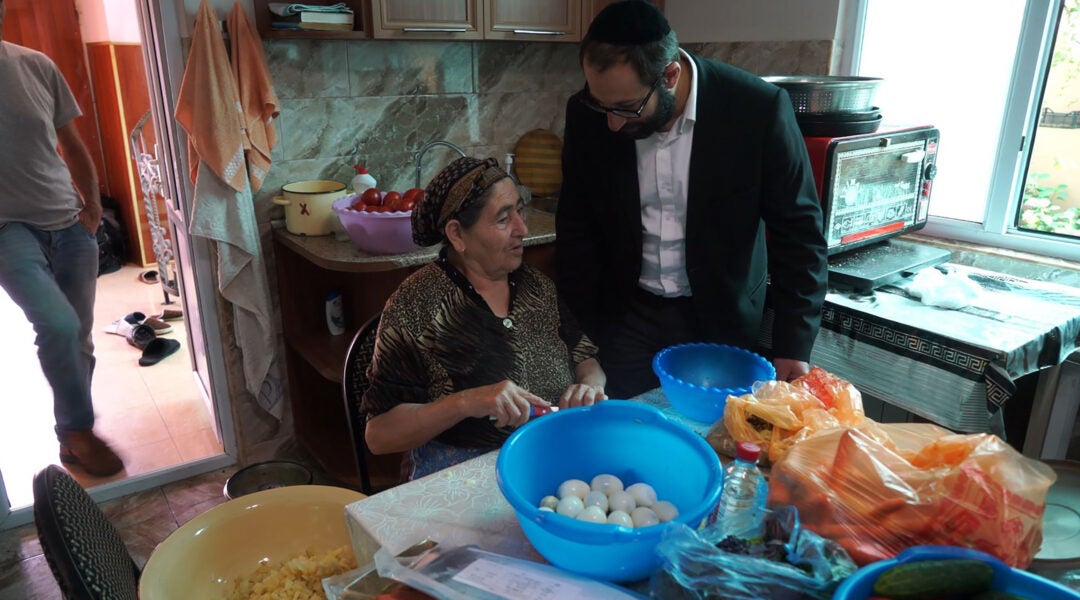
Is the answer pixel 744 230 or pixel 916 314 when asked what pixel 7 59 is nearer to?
pixel 744 230

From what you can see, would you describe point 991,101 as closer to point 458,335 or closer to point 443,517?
point 458,335

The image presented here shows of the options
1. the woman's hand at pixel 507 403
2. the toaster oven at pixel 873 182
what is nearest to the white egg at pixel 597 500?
the woman's hand at pixel 507 403

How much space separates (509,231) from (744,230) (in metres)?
0.59

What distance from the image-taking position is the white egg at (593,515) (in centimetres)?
89

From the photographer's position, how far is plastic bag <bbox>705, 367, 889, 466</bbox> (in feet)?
3.35

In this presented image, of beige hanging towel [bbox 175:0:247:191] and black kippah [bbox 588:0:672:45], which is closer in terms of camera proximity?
black kippah [bbox 588:0:672:45]

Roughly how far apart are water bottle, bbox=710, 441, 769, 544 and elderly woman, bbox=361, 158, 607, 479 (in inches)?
14.9

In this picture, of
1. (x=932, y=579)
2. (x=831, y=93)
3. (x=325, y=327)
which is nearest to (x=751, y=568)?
(x=932, y=579)

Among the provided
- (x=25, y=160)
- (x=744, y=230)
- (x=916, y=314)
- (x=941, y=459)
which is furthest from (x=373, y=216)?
(x=941, y=459)

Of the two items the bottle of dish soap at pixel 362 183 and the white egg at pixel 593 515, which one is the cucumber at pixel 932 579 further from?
the bottle of dish soap at pixel 362 183

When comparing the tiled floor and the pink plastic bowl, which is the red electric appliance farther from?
the tiled floor

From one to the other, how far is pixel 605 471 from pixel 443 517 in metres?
0.25

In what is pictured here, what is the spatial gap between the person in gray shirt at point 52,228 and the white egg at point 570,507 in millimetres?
2277

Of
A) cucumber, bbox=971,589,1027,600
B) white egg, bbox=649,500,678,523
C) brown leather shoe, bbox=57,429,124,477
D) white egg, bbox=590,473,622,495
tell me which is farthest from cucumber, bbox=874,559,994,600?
brown leather shoe, bbox=57,429,124,477
